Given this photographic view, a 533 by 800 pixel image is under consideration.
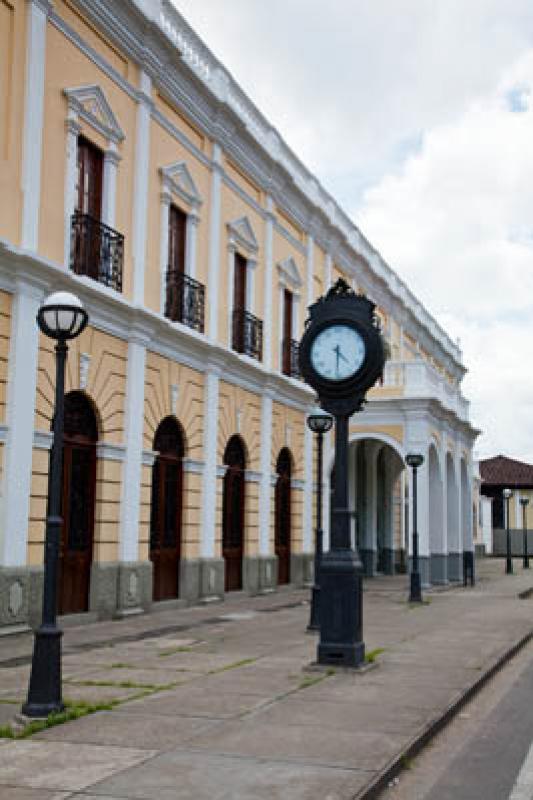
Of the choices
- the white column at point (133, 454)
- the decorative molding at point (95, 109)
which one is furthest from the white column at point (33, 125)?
the white column at point (133, 454)

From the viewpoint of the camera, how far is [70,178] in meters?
14.9

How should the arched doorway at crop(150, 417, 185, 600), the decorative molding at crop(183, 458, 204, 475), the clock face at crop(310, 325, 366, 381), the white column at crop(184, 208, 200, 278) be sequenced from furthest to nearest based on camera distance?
the white column at crop(184, 208, 200, 278) < the decorative molding at crop(183, 458, 204, 475) < the arched doorway at crop(150, 417, 185, 600) < the clock face at crop(310, 325, 366, 381)

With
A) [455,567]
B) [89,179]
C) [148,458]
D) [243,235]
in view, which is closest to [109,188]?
[89,179]

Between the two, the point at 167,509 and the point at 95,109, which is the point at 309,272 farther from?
the point at 95,109

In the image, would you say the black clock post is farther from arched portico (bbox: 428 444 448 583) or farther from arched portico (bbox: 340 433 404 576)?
arched portico (bbox: 340 433 404 576)

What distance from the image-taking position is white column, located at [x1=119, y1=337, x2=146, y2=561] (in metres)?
16.2

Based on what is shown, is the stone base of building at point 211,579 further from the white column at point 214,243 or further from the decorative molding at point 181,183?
the decorative molding at point 181,183

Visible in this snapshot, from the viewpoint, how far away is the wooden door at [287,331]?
80.3 ft

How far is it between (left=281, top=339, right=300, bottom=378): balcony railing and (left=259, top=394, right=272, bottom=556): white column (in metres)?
1.59

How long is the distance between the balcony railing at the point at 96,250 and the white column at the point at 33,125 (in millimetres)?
1212

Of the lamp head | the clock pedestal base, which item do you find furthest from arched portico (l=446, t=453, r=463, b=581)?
the lamp head

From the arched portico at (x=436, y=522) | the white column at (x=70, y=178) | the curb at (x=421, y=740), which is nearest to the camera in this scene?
the curb at (x=421, y=740)

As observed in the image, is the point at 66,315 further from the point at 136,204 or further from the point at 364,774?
the point at 136,204

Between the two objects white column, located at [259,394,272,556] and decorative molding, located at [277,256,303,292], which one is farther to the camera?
decorative molding, located at [277,256,303,292]
